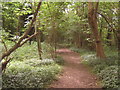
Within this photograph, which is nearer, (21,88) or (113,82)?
(21,88)

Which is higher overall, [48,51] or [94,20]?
[94,20]

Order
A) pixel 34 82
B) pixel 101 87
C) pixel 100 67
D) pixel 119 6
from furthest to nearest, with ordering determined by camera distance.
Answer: pixel 119 6 < pixel 100 67 < pixel 101 87 < pixel 34 82

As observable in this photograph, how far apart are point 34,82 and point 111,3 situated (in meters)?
8.25

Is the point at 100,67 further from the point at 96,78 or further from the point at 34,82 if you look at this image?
the point at 34,82

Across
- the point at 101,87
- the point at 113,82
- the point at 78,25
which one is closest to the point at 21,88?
the point at 101,87

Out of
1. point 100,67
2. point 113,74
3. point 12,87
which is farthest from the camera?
point 100,67

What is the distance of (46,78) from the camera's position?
16.8 feet

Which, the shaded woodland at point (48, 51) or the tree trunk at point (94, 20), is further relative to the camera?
the tree trunk at point (94, 20)

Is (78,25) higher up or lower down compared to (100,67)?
higher up

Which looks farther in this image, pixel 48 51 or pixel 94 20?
pixel 48 51

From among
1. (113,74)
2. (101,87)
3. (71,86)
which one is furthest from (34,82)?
(113,74)

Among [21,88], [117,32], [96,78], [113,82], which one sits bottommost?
[96,78]

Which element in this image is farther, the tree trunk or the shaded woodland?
the tree trunk

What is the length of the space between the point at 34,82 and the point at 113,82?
3.23 m
